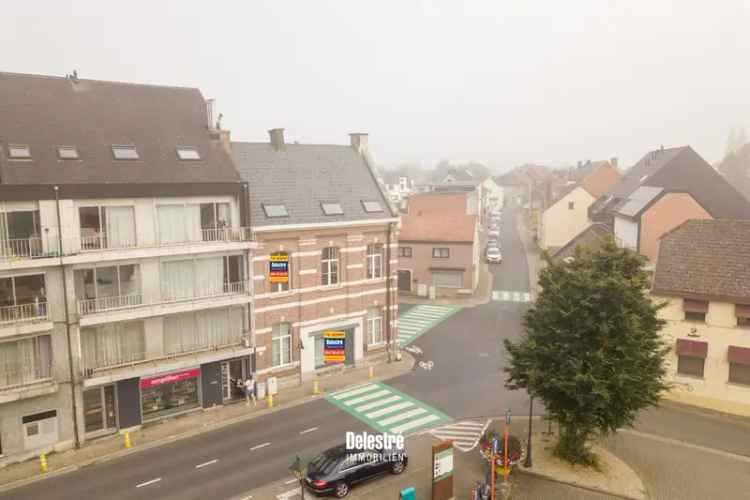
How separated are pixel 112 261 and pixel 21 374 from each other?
20.1ft

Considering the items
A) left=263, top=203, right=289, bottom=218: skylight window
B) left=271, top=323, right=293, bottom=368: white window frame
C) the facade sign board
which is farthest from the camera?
left=271, top=323, right=293, bottom=368: white window frame

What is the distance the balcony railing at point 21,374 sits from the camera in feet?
77.4

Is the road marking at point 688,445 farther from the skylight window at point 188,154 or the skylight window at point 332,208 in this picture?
the skylight window at point 188,154

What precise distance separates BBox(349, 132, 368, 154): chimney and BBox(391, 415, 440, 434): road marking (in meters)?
19.6

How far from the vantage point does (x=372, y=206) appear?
118 feet

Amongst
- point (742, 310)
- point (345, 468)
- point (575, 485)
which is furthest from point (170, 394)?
point (742, 310)

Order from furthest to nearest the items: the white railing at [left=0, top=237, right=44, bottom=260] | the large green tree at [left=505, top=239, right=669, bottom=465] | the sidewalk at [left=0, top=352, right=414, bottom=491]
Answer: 1. the sidewalk at [left=0, top=352, right=414, bottom=491]
2. the white railing at [left=0, top=237, right=44, bottom=260]
3. the large green tree at [left=505, top=239, right=669, bottom=465]

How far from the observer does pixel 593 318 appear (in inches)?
837

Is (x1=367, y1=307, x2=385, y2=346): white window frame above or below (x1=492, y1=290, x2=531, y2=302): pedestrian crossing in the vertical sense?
above

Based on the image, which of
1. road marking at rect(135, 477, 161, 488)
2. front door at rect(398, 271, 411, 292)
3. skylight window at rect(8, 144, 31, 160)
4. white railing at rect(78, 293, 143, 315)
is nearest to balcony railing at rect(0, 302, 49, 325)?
white railing at rect(78, 293, 143, 315)

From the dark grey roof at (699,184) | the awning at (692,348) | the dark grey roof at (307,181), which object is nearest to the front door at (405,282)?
the dark grey roof at (307,181)

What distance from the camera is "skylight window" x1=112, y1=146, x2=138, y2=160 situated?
1074 inches

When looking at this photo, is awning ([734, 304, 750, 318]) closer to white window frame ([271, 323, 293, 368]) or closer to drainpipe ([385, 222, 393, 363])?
drainpipe ([385, 222, 393, 363])

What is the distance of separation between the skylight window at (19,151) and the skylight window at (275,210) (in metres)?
11.7
